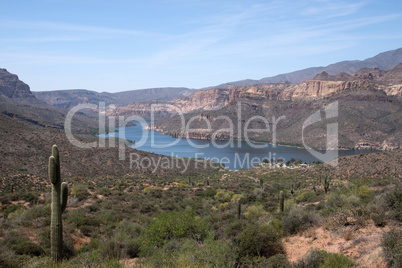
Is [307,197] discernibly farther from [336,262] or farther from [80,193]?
[80,193]

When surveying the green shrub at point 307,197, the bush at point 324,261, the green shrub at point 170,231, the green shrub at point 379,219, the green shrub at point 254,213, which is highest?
the green shrub at point 379,219

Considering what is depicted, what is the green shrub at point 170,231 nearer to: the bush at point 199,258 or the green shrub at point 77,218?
A: the bush at point 199,258

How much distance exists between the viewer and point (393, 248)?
6.50 metres

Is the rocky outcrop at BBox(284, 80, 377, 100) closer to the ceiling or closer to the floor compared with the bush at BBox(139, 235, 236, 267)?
closer to the ceiling

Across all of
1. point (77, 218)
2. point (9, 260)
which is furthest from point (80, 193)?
point (9, 260)

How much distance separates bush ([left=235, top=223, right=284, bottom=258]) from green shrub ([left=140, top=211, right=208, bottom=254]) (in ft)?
7.01

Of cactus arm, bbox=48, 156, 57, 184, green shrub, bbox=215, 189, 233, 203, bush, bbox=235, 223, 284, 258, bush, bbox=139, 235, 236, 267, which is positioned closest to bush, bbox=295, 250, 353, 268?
bush, bbox=235, 223, 284, 258

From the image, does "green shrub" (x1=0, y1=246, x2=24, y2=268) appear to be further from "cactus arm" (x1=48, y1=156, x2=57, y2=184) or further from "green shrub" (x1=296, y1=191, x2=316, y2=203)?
"green shrub" (x1=296, y1=191, x2=316, y2=203)

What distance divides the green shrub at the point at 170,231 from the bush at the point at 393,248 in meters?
5.92

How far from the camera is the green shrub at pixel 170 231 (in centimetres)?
1026

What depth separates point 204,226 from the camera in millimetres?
11094

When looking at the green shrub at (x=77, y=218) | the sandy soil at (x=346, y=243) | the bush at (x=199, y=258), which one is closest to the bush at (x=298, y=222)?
the sandy soil at (x=346, y=243)

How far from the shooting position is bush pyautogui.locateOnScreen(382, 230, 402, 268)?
235 inches

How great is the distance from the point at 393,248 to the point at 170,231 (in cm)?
737
